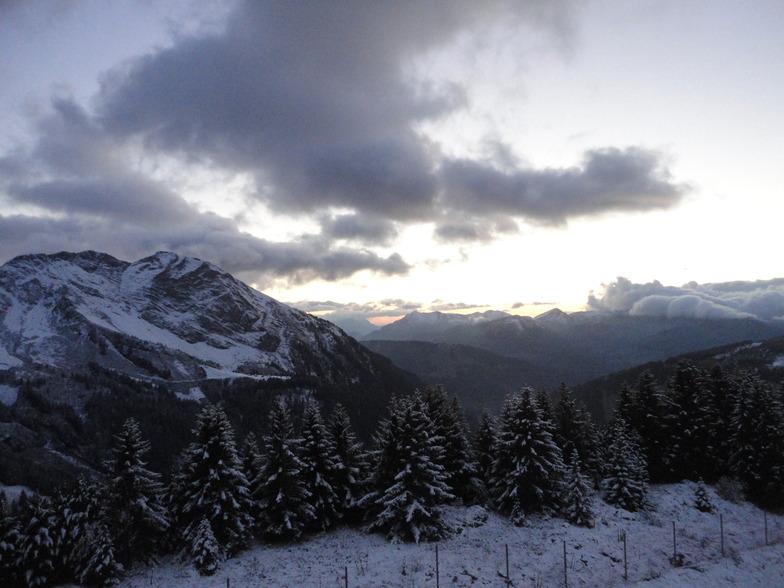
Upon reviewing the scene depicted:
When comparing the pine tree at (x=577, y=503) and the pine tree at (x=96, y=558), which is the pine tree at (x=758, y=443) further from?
the pine tree at (x=96, y=558)

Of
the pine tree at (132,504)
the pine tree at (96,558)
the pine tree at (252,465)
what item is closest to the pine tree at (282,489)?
the pine tree at (252,465)

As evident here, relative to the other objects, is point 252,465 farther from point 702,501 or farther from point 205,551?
point 702,501

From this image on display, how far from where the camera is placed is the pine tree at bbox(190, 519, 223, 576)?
21.7 metres

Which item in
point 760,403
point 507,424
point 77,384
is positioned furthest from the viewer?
point 77,384

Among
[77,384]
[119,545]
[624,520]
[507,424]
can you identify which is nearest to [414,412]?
[507,424]

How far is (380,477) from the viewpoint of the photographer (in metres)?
28.1

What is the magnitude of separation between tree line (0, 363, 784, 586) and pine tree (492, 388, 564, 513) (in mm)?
113

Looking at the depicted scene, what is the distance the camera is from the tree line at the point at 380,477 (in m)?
20.6

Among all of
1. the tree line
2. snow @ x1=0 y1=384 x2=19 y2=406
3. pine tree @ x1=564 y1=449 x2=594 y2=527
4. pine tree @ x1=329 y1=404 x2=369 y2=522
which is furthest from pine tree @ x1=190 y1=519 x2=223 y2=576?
snow @ x1=0 y1=384 x2=19 y2=406

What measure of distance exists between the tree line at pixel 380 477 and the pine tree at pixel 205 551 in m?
0.08

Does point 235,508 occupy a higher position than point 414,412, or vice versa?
point 414,412

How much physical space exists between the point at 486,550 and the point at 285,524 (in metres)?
12.5

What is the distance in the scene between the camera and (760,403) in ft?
116

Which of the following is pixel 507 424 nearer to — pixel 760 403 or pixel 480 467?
pixel 480 467
